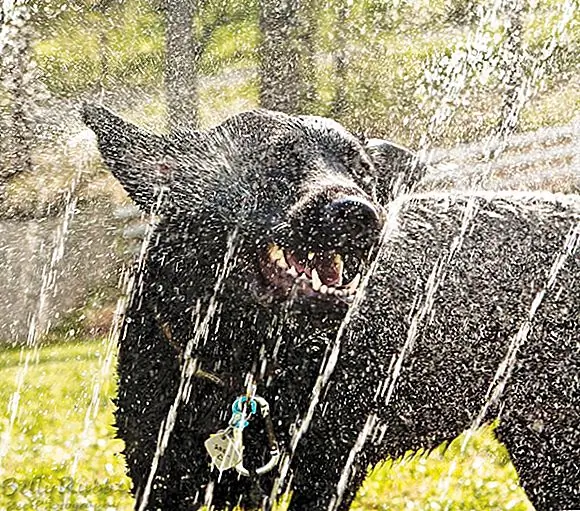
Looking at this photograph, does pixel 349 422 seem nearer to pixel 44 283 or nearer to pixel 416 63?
pixel 44 283

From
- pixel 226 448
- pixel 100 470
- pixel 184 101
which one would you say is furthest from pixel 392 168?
pixel 184 101

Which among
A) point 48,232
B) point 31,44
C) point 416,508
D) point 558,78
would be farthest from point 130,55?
point 416,508

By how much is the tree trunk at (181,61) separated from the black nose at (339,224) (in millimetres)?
6306

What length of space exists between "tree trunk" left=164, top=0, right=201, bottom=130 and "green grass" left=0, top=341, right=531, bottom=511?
368cm

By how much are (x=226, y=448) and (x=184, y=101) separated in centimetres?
640

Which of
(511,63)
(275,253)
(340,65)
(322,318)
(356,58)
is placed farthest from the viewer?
(511,63)

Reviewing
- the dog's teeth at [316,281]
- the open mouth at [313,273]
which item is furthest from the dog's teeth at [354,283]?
the dog's teeth at [316,281]

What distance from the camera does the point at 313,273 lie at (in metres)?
3.10

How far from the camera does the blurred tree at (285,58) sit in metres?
9.02

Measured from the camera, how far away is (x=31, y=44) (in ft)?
32.0

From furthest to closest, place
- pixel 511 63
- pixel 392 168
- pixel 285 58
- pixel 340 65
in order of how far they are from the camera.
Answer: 1. pixel 511 63
2. pixel 340 65
3. pixel 285 58
4. pixel 392 168

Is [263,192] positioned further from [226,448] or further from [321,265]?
[226,448]

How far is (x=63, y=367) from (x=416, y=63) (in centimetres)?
594

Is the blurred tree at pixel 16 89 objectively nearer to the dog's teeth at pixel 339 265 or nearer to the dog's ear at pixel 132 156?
the dog's ear at pixel 132 156
